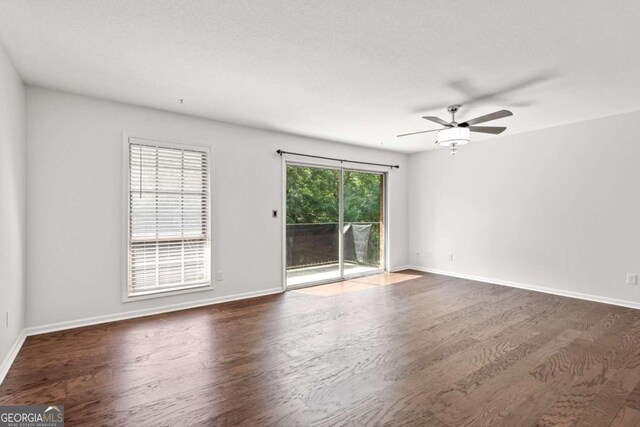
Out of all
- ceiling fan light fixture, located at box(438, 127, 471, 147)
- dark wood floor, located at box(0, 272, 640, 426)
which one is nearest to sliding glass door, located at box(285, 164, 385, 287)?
dark wood floor, located at box(0, 272, 640, 426)

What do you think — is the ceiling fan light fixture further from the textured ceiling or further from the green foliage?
the green foliage

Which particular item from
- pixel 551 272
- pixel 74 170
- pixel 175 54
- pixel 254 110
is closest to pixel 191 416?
pixel 175 54

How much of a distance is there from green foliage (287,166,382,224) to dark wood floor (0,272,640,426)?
74.5 inches

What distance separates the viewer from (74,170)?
11.5 ft

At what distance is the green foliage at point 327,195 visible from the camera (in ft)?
17.7

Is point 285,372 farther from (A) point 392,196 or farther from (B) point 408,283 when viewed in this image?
(A) point 392,196

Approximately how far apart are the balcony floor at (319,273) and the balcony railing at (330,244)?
3.0 inches

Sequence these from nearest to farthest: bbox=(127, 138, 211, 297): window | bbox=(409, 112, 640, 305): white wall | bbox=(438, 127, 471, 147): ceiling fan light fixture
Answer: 1. bbox=(438, 127, 471, 147): ceiling fan light fixture
2. bbox=(127, 138, 211, 297): window
3. bbox=(409, 112, 640, 305): white wall

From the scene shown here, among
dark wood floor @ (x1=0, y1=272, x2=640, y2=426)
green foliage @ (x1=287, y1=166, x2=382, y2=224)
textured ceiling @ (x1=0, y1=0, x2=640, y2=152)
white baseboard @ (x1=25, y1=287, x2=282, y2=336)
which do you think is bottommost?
dark wood floor @ (x1=0, y1=272, x2=640, y2=426)

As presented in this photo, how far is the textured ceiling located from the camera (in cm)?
208

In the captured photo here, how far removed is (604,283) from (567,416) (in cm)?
342

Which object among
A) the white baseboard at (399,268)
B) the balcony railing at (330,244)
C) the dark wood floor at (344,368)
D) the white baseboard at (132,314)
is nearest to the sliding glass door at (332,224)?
the balcony railing at (330,244)

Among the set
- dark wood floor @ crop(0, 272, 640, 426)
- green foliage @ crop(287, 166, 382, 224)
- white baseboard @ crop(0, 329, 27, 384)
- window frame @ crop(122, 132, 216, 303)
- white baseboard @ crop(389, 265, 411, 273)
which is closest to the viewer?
dark wood floor @ crop(0, 272, 640, 426)

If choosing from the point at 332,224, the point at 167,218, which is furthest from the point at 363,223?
the point at 167,218
